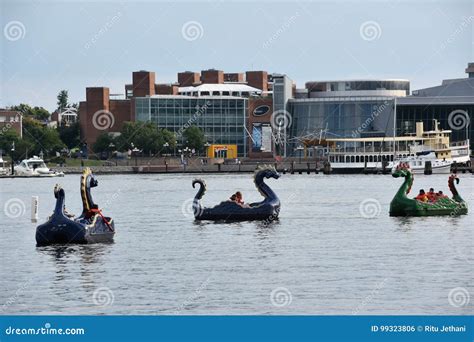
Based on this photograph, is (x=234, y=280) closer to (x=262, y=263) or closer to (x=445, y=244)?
(x=262, y=263)

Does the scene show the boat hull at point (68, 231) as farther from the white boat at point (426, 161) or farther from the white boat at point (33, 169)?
the white boat at point (33, 169)

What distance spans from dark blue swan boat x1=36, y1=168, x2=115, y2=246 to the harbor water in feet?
1.44

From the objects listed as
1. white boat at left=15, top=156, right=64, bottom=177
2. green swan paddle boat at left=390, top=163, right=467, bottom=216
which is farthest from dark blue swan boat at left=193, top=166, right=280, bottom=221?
white boat at left=15, top=156, right=64, bottom=177

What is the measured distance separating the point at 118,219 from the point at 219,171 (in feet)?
418

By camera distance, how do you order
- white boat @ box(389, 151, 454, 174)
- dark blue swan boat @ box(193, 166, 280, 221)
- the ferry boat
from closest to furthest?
dark blue swan boat @ box(193, 166, 280, 221) → white boat @ box(389, 151, 454, 174) → the ferry boat

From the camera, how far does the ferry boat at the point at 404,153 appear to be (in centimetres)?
17362

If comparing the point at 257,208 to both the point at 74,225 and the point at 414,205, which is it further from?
the point at 74,225

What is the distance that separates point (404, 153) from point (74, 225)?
141 m

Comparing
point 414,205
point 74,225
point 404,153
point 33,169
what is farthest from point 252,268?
point 404,153

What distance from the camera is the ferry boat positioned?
570ft

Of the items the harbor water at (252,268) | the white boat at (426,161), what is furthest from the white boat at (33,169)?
the harbor water at (252,268)

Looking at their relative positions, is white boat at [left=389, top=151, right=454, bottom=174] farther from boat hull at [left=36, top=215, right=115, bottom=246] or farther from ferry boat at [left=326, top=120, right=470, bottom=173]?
boat hull at [left=36, top=215, right=115, bottom=246]

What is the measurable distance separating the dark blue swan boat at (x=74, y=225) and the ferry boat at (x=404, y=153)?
125 meters

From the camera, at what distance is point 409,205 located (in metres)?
63.9
